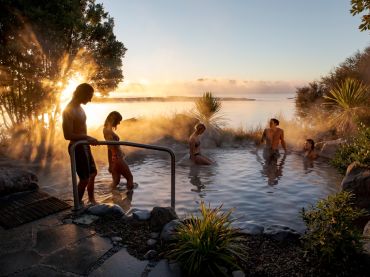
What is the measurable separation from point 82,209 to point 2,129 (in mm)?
10863

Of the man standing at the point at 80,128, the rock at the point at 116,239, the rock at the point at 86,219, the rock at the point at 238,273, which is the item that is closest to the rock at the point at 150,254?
the rock at the point at 116,239

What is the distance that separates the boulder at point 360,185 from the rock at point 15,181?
610cm

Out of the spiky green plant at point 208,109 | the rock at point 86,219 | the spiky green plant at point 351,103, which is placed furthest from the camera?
the spiky green plant at point 208,109

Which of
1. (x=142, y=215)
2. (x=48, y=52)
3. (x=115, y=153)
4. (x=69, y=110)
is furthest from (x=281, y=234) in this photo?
(x=48, y=52)

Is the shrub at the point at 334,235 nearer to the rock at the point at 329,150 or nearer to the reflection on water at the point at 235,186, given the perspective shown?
the reflection on water at the point at 235,186

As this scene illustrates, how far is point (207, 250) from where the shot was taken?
3.55 metres

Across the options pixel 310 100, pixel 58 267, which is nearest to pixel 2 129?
pixel 58 267

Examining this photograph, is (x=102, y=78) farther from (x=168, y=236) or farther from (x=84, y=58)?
(x=168, y=236)

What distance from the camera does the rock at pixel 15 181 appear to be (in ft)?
19.6

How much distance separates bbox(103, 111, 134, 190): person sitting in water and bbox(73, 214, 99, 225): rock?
8.48ft

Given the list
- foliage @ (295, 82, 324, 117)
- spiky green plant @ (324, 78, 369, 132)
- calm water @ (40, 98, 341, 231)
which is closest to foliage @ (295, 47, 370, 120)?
foliage @ (295, 82, 324, 117)

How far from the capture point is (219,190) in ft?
27.6

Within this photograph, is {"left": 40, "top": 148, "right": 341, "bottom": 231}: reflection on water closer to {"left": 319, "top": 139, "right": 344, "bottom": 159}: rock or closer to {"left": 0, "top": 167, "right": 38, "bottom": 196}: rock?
{"left": 0, "top": 167, "right": 38, "bottom": 196}: rock

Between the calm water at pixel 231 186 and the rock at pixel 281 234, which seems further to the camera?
the calm water at pixel 231 186
